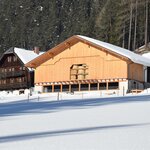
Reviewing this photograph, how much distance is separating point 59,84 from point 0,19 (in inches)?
3137

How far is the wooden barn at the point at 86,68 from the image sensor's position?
48.4 meters

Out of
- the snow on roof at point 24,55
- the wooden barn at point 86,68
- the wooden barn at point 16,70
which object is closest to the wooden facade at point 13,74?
the wooden barn at point 16,70

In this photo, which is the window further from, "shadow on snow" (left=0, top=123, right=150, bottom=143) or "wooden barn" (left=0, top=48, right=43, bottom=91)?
"shadow on snow" (left=0, top=123, right=150, bottom=143)

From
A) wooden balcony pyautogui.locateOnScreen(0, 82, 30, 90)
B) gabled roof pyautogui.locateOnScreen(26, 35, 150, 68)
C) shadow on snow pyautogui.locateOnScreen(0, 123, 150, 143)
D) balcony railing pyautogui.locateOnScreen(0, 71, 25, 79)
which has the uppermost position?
gabled roof pyautogui.locateOnScreen(26, 35, 150, 68)

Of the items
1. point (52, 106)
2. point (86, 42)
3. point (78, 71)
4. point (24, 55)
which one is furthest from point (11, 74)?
point (52, 106)

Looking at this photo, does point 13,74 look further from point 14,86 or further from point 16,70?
point 14,86

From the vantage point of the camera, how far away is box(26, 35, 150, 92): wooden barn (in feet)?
159

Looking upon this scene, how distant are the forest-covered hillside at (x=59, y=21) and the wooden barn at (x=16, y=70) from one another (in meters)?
14.1

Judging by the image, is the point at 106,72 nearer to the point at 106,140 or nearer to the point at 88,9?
the point at 106,140

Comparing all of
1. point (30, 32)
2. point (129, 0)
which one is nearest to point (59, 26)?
point (30, 32)

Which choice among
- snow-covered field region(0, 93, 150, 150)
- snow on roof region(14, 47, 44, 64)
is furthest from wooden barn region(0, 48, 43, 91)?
snow-covered field region(0, 93, 150, 150)

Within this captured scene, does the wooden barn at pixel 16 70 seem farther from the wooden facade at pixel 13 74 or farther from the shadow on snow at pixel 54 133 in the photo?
the shadow on snow at pixel 54 133

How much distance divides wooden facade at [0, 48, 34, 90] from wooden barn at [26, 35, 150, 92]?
14.5 metres

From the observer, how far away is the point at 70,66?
51.7 meters
